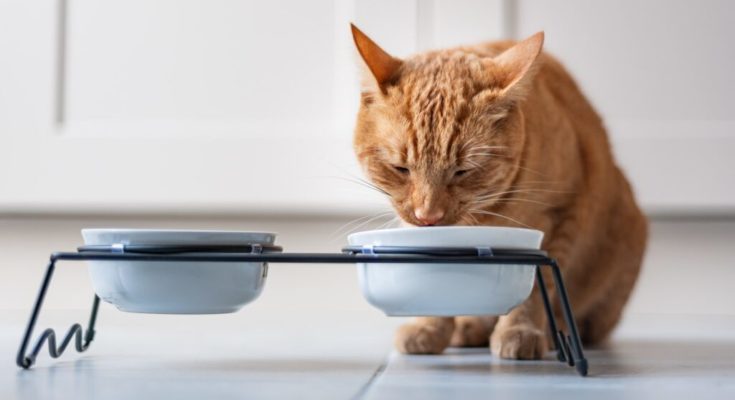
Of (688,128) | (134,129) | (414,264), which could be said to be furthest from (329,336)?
(688,128)

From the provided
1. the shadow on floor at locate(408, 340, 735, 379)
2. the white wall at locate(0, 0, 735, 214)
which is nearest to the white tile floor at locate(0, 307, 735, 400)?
the shadow on floor at locate(408, 340, 735, 379)

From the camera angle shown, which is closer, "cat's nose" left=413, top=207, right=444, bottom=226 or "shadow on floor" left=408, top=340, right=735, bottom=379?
"shadow on floor" left=408, top=340, right=735, bottom=379

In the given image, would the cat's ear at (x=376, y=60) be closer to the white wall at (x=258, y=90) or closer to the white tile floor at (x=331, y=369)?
the white tile floor at (x=331, y=369)

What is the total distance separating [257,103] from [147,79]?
24 cm

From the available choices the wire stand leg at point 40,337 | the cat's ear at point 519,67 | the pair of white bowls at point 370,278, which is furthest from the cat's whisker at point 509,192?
the wire stand leg at point 40,337

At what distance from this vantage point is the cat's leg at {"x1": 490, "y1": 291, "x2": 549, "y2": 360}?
0.95 m

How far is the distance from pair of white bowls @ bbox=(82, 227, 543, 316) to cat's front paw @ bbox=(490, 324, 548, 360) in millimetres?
203

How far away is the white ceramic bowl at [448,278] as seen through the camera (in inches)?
28.3

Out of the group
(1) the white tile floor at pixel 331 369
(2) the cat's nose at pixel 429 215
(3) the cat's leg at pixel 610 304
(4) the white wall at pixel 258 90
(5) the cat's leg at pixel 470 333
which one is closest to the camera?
(1) the white tile floor at pixel 331 369

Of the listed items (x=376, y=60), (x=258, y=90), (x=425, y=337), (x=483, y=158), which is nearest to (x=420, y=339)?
(x=425, y=337)

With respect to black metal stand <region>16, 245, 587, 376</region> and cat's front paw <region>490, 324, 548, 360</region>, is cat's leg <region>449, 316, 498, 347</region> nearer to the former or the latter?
cat's front paw <region>490, 324, 548, 360</region>

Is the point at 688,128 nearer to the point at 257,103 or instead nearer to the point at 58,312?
the point at 257,103

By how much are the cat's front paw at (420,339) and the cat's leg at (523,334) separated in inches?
2.7

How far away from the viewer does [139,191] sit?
1632 millimetres
